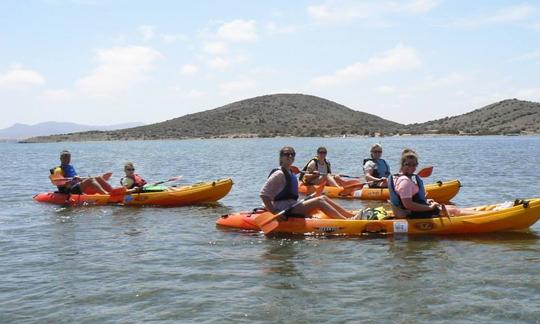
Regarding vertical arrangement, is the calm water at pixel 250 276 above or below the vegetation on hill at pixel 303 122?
below

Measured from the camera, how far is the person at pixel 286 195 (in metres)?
10.6

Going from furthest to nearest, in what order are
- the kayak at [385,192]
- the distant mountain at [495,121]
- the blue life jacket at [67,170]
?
the distant mountain at [495,121] < the blue life jacket at [67,170] < the kayak at [385,192]

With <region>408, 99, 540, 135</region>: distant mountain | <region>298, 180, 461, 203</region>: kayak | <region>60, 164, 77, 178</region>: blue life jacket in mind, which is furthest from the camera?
<region>408, 99, 540, 135</region>: distant mountain

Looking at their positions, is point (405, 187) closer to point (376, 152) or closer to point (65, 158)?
point (376, 152)

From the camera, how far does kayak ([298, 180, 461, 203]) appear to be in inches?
615

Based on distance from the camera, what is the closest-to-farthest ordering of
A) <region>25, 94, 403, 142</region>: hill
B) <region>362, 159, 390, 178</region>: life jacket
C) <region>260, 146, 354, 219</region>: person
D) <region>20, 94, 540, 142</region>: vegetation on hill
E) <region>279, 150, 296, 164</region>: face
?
<region>279, 150, 296, 164</region>: face
<region>260, 146, 354, 219</region>: person
<region>362, 159, 390, 178</region>: life jacket
<region>20, 94, 540, 142</region>: vegetation on hill
<region>25, 94, 403, 142</region>: hill

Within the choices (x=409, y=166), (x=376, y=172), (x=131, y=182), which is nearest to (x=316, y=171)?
(x=376, y=172)

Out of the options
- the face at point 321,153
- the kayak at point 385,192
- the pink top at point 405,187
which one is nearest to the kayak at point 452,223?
the pink top at point 405,187

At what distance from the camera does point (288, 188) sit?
1086 cm

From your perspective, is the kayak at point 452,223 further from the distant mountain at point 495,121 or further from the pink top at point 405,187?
the distant mountain at point 495,121

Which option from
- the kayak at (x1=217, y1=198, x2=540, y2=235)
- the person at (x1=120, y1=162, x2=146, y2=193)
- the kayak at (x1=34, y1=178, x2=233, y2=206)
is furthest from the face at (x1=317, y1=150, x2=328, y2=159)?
the kayak at (x1=217, y1=198, x2=540, y2=235)

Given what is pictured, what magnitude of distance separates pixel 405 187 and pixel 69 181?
983 centimetres

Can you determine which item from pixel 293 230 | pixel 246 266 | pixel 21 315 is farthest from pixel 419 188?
pixel 21 315

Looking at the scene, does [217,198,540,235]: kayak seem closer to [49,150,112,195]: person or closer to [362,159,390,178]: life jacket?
[362,159,390,178]: life jacket
